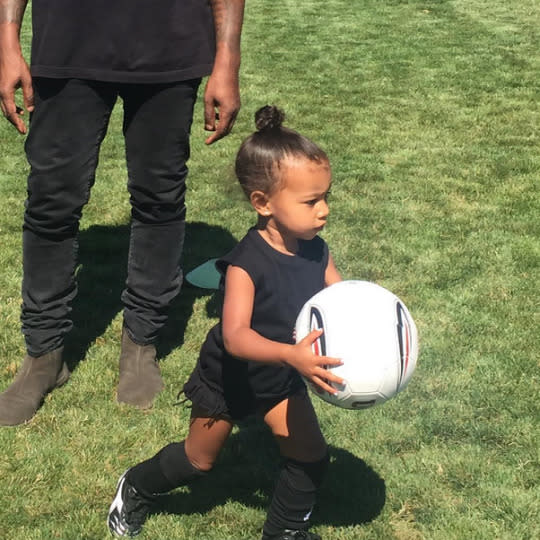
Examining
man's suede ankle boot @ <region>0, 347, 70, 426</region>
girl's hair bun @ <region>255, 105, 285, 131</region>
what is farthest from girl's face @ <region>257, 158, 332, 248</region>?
man's suede ankle boot @ <region>0, 347, 70, 426</region>

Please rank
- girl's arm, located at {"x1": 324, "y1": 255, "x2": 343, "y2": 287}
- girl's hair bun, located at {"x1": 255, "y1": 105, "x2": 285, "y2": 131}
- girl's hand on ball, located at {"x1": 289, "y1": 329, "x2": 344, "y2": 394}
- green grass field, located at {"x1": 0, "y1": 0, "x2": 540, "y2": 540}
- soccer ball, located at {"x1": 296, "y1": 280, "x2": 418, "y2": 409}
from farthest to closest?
1. green grass field, located at {"x1": 0, "y1": 0, "x2": 540, "y2": 540}
2. girl's arm, located at {"x1": 324, "y1": 255, "x2": 343, "y2": 287}
3. girl's hair bun, located at {"x1": 255, "y1": 105, "x2": 285, "y2": 131}
4. soccer ball, located at {"x1": 296, "y1": 280, "x2": 418, "y2": 409}
5. girl's hand on ball, located at {"x1": 289, "y1": 329, "x2": 344, "y2": 394}

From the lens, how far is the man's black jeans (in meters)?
4.02

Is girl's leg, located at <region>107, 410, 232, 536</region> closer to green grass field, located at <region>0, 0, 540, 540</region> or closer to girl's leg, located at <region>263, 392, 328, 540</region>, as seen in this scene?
green grass field, located at <region>0, 0, 540, 540</region>

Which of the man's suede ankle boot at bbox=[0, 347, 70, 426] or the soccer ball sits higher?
the soccer ball

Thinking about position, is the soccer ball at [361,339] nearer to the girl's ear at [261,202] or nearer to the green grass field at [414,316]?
the girl's ear at [261,202]

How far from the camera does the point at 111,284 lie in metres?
5.80

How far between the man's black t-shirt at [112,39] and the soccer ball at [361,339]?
1.59m

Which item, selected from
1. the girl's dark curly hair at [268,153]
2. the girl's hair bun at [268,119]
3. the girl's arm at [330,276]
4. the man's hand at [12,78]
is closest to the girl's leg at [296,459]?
the girl's arm at [330,276]

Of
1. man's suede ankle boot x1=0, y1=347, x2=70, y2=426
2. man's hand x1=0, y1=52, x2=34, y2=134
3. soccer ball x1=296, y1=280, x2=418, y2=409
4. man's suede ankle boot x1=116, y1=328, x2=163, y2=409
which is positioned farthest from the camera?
man's suede ankle boot x1=116, y1=328, x2=163, y2=409

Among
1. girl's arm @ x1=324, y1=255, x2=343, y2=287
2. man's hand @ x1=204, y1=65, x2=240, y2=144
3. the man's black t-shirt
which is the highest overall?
the man's black t-shirt

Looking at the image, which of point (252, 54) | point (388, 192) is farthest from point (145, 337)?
point (252, 54)

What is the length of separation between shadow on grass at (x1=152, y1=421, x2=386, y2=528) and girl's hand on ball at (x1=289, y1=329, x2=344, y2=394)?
1099 mm

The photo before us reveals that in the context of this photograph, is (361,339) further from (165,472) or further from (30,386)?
(30,386)

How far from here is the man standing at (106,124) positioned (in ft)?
12.8
